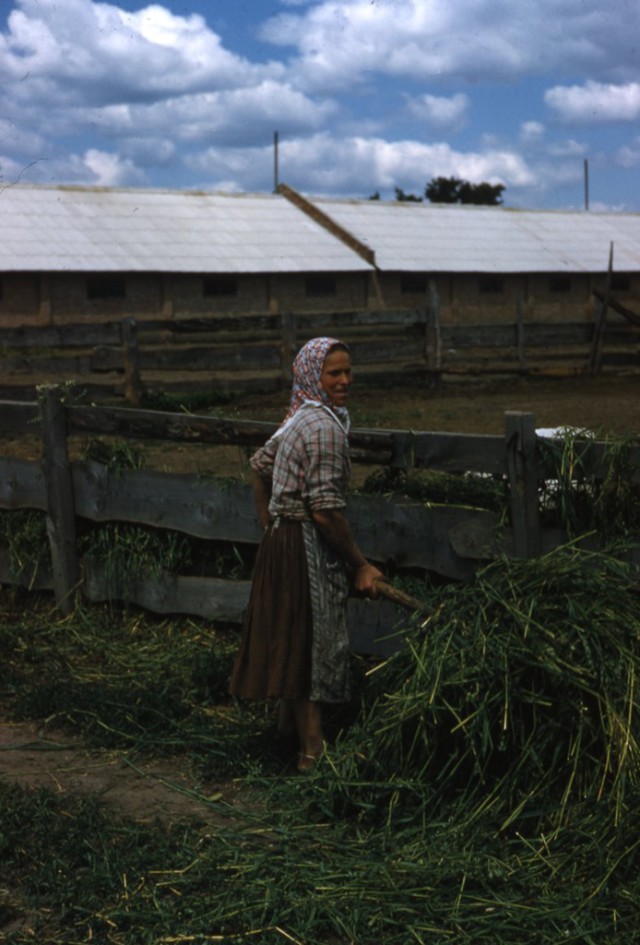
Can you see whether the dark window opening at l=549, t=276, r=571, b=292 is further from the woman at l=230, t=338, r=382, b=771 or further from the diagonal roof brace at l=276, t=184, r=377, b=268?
the woman at l=230, t=338, r=382, b=771

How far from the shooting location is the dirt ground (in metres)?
4.47

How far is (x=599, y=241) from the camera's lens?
113 feet

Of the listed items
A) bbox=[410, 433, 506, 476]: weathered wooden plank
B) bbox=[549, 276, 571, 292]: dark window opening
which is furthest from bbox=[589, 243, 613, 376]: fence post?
bbox=[410, 433, 506, 476]: weathered wooden plank

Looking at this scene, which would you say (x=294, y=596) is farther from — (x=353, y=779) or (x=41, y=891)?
(x=41, y=891)

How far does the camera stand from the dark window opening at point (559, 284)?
33.6 m

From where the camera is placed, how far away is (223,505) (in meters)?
5.95

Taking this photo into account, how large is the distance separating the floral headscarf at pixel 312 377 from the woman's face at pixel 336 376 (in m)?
0.01

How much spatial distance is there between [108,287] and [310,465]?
23.5m

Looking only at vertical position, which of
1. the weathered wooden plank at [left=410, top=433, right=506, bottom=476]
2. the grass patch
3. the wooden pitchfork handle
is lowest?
the grass patch

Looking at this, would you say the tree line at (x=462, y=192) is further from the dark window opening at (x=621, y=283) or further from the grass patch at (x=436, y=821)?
the grass patch at (x=436, y=821)

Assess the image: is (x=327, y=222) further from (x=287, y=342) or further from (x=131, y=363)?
(x=131, y=363)

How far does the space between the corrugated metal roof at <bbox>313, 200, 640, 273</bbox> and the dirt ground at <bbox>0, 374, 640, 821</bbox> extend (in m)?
11.0

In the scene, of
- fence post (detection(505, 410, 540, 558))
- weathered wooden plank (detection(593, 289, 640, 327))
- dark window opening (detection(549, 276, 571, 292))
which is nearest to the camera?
fence post (detection(505, 410, 540, 558))

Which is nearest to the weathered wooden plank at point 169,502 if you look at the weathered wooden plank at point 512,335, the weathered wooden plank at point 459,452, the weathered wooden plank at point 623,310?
the weathered wooden plank at point 459,452
